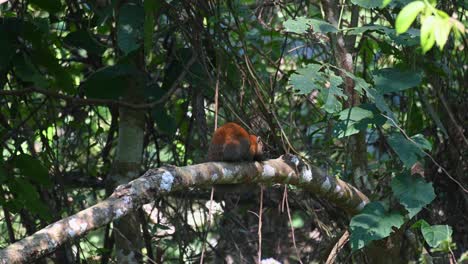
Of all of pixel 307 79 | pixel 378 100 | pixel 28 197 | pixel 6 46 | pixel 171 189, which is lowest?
pixel 28 197

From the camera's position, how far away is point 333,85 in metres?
4.56

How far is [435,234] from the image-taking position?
459 cm

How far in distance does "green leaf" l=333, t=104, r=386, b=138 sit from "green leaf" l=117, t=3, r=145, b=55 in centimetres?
140

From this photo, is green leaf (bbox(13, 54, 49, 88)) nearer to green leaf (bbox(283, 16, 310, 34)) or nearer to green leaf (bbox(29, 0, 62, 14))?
green leaf (bbox(29, 0, 62, 14))

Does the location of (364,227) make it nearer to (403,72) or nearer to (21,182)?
(403,72)

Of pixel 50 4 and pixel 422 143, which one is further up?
pixel 50 4

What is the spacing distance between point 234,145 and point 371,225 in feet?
3.44

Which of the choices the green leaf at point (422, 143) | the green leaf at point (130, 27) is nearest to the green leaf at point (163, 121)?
the green leaf at point (130, 27)

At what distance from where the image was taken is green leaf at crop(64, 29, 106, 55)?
5.77 metres

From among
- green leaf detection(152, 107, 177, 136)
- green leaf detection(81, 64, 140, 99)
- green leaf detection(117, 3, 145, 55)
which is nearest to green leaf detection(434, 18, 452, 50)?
green leaf detection(117, 3, 145, 55)

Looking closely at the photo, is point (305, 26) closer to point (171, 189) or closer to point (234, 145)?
point (234, 145)

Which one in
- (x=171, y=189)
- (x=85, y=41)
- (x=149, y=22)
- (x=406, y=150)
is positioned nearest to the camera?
(x=171, y=189)

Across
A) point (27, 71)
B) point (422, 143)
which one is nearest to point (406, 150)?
point (422, 143)

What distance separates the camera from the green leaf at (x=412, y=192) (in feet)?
14.7
